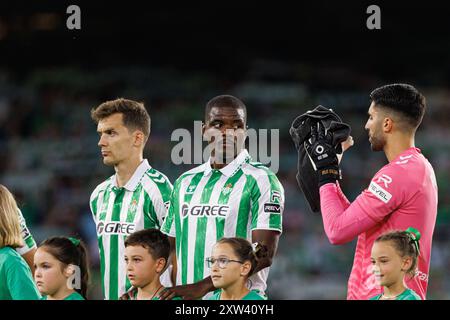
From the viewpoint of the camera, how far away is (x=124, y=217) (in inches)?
221

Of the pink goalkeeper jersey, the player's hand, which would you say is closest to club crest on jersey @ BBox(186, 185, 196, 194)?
the player's hand

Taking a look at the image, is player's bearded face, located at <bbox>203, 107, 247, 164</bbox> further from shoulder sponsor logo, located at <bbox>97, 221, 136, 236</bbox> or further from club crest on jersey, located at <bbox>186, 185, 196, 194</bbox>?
shoulder sponsor logo, located at <bbox>97, 221, 136, 236</bbox>

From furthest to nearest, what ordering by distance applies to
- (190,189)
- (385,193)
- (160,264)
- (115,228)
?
1. (115,228)
2. (190,189)
3. (160,264)
4. (385,193)

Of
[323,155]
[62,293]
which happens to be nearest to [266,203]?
[323,155]

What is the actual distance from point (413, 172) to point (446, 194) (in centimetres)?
801

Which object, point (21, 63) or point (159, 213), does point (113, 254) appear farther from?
point (21, 63)

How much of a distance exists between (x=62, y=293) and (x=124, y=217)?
26.1 inches

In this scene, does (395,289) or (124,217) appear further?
(124,217)

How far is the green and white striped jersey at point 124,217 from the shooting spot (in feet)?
18.3

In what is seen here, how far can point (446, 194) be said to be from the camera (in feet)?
41.3

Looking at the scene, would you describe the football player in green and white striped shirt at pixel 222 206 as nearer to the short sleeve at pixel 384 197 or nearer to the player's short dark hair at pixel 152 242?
the player's short dark hair at pixel 152 242

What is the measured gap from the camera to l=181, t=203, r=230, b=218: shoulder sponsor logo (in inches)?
206

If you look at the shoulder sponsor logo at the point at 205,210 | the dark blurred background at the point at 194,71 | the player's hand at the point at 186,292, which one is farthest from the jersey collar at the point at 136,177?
the dark blurred background at the point at 194,71

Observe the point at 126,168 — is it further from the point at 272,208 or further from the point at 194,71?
the point at 194,71
